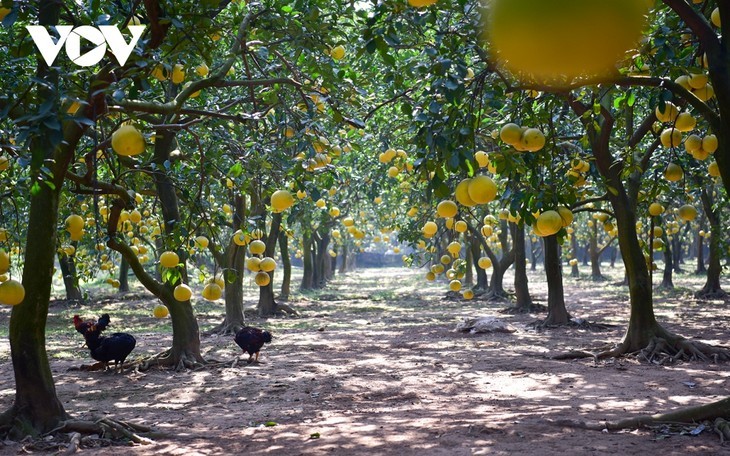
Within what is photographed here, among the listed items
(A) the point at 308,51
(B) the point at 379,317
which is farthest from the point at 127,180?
(B) the point at 379,317

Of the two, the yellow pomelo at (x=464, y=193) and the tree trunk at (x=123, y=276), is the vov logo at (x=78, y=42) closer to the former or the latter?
the yellow pomelo at (x=464, y=193)

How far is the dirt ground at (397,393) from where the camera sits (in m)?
5.10

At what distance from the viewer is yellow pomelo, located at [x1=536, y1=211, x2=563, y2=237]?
4.13 metres

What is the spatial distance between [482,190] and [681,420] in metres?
2.72

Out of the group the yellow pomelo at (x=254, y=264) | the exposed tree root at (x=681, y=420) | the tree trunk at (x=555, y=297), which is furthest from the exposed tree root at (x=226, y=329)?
the exposed tree root at (x=681, y=420)

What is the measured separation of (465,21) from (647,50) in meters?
Result: 1.93

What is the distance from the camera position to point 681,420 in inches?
204

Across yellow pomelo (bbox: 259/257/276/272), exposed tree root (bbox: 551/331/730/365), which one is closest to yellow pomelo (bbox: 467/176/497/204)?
yellow pomelo (bbox: 259/257/276/272)

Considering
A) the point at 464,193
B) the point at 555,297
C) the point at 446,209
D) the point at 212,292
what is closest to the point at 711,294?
the point at 555,297

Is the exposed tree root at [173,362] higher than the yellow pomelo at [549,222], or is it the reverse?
the yellow pomelo at [549,222]

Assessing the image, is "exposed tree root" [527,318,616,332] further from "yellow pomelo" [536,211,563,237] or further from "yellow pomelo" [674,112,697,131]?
"yellow pomelo" [536,211,563,237]

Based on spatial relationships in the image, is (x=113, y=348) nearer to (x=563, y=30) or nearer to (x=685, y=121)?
(x=685, y=121)

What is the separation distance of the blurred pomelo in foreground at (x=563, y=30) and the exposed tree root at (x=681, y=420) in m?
2.68

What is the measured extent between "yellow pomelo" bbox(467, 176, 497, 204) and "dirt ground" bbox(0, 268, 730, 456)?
75.0 inches
